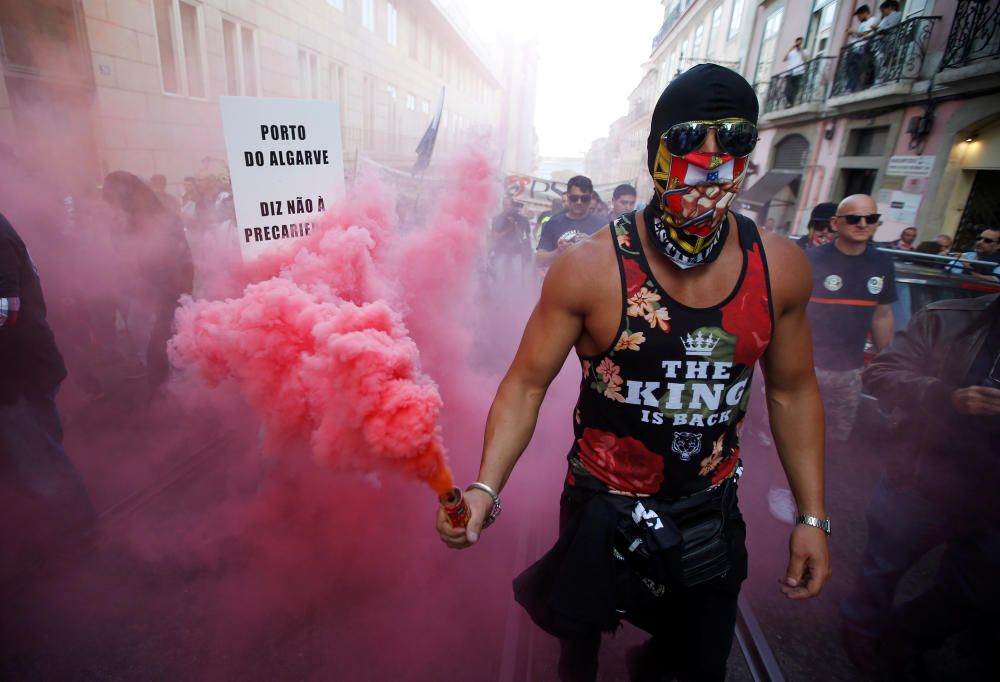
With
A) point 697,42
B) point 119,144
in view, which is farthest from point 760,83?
point 119,144

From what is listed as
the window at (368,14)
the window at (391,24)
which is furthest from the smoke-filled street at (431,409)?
the window at (391,24)

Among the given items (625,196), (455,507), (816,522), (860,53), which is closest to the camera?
(455,507)

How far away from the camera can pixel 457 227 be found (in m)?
4.79

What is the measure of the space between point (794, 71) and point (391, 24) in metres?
10.8

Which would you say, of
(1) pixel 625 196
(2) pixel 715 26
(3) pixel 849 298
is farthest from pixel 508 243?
(2) pixel 715 26

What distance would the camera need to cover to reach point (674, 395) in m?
1.50

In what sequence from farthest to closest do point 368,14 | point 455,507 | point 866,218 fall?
point 368,14
point 866,218
point 455,507

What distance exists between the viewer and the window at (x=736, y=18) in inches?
692

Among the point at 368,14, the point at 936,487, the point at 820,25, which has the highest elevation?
the point at 820,25

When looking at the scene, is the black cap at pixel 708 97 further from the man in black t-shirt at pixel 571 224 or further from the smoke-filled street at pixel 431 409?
the man in black t-shirt at pixel 571 224

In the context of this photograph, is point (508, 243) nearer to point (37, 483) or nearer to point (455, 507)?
point (37, 483)

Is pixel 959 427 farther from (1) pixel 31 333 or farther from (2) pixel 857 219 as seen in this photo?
(1) pixel 31 333

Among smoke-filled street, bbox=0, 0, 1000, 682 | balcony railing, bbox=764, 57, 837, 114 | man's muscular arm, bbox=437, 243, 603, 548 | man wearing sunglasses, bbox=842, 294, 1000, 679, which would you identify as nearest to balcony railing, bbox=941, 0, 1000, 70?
balcony railing, bbox=764, 57, 837, 114

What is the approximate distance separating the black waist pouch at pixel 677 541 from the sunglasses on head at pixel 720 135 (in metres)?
1.06
